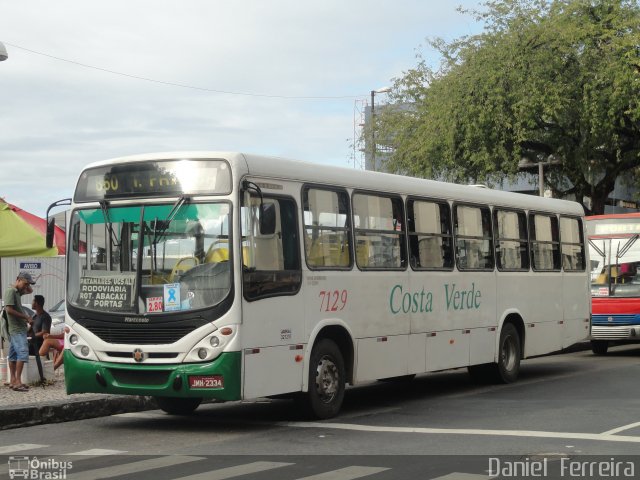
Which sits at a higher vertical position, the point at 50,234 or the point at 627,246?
the point at 627,246

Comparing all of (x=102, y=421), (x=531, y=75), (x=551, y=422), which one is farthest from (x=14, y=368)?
(x=531, y=75)

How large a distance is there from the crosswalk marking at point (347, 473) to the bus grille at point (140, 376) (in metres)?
2.98

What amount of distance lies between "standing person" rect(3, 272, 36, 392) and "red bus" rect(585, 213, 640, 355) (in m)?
12.5

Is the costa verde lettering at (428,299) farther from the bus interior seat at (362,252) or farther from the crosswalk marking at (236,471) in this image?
the crosswalk marking at (236,471)

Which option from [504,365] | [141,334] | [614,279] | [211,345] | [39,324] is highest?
[614,279]

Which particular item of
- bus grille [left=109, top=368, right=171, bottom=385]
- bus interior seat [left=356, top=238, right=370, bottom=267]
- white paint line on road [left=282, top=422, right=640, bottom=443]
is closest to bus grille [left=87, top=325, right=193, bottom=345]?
bus grille [left=109, top=368, right=171, bottom=385]

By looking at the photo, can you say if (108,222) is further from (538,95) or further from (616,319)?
(538,95)

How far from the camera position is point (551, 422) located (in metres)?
11.8

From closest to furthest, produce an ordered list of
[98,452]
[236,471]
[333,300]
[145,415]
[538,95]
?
[236,471] → [98,452] → [333,300] → [145,415] → [538,95]

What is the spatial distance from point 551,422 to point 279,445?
3.32 meters

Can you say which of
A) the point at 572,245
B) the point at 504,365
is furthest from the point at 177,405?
the point at 572,245

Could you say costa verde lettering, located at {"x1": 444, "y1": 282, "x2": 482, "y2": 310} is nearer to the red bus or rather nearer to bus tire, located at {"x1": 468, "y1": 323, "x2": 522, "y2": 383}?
bus tire, located at {"x1": 468, "y1": 323, "x2": 522, "y2": 383}

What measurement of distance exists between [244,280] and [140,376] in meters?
1.59

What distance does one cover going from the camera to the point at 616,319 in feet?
74.5
